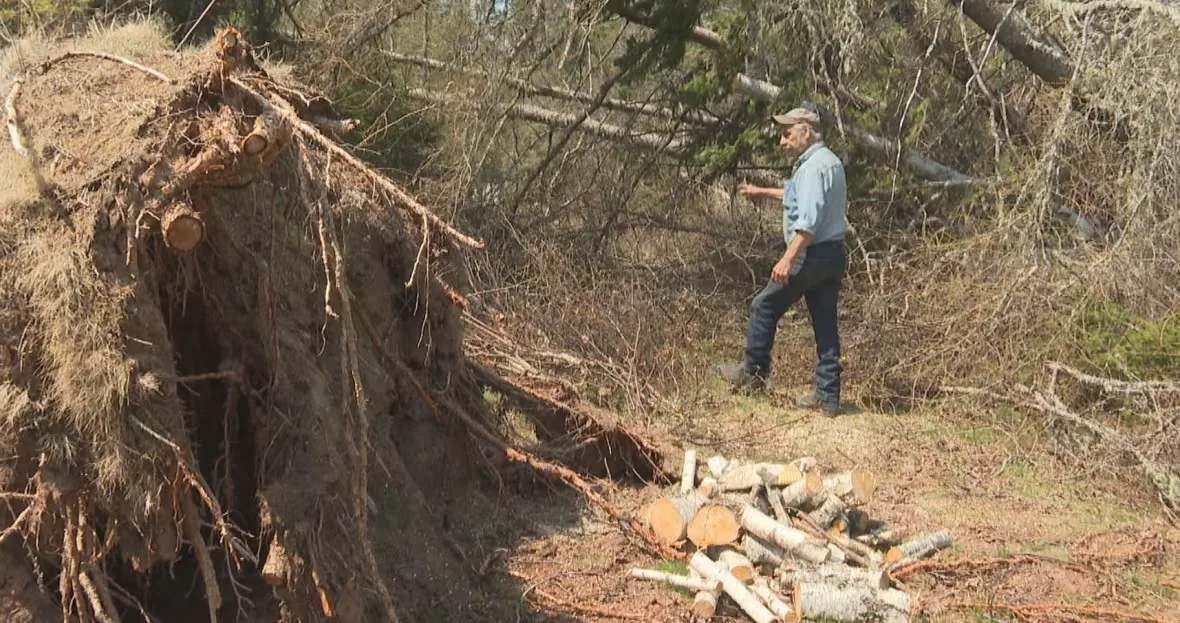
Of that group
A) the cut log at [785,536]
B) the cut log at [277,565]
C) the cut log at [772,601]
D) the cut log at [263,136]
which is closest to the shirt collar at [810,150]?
the cut log at [785,536]

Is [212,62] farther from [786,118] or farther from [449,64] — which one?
[449,64]

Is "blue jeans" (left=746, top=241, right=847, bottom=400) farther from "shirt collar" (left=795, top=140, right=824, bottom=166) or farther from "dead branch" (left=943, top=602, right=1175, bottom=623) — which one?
"dead branch" (left=943, top=602, right=1175, bottom=623)

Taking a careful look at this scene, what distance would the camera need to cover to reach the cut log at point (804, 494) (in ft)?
17.9

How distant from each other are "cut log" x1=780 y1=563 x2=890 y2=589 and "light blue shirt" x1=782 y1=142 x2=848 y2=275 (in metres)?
2.73

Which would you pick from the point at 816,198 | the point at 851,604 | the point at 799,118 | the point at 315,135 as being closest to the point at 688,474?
the point at 851,604

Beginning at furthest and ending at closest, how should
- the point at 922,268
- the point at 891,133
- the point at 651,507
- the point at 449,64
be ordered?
the point at 449,64 → the point at 891,133 → the point at 922,268 → the point at 651,507

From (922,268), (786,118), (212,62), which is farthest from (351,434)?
(922,268)

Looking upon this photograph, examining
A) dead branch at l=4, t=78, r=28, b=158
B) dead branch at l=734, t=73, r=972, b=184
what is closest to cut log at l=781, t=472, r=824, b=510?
dead branch at l=4, t=78, r=28, b=158

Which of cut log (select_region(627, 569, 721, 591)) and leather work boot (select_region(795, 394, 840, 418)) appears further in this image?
leather work boot (select_region(795, 394, 840, 418))

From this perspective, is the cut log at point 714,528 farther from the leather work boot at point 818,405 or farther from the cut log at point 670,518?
the leather work boot at point 818,405

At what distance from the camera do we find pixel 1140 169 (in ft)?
Result: 23.4

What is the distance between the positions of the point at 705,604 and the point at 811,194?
10.8ft

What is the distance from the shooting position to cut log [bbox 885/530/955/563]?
5.29m

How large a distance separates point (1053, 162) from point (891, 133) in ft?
5.99
